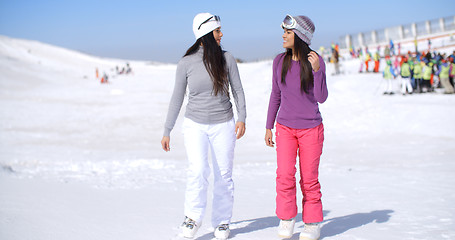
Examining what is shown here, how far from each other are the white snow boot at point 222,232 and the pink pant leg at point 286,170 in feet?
1.56

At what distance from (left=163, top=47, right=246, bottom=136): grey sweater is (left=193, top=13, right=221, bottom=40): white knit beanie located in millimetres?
150

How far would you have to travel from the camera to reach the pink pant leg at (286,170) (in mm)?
4008

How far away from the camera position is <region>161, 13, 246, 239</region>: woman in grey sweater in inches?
157

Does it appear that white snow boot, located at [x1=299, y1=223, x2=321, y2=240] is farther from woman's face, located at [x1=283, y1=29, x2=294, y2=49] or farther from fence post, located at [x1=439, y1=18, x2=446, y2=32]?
fence post, located at [x1=439, y1=18, x2=446, y2=32]

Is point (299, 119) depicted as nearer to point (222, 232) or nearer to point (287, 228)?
point (287, 228)

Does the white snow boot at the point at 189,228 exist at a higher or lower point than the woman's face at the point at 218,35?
lower

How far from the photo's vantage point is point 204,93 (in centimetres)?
402

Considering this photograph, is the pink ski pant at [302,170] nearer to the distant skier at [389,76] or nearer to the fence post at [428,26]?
the distant skier at [389,76]

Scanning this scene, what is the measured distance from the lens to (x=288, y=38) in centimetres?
391

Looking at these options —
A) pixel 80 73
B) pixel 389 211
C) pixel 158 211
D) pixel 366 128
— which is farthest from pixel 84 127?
pixel 80 73

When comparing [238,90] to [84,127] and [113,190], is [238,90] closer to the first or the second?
[113,190]

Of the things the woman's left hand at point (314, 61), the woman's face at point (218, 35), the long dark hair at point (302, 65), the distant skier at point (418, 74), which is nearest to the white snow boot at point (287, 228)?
the long dark hair at point (302, 65)

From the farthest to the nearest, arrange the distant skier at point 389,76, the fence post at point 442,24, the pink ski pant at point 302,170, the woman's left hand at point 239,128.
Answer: the fence post at point 442,24 → the distant skier at point 389,76 → the woman's left hand at point 239,128 → the pink ski pant at point 302,170

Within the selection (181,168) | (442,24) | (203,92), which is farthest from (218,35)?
(442,24)
